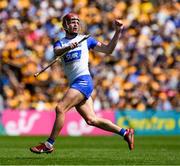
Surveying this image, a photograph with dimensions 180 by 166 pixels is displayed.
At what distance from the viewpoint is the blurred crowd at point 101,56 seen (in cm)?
2338

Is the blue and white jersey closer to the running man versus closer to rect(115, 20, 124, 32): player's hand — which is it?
the running man

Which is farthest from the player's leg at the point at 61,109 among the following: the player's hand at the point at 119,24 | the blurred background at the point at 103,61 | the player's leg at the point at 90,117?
the blurred background at the point at 103,61

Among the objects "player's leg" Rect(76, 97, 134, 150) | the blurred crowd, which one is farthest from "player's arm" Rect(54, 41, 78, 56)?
the blurred crowd

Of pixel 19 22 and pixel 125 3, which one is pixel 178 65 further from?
pixel 19 22

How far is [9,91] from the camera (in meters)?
23.1

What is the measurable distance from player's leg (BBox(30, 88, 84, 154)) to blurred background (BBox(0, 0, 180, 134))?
443 inches

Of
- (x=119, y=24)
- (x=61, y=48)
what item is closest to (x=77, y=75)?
(x=61, y=48)

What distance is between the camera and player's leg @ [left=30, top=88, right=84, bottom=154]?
36.7 ft

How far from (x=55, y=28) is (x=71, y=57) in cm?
1328

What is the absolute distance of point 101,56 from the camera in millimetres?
24391

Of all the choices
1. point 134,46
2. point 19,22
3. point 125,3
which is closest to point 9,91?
point 19,22

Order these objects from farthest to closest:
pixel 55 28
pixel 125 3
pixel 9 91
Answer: pixel 125 3 < pixel 55 28 < pixel 9 91

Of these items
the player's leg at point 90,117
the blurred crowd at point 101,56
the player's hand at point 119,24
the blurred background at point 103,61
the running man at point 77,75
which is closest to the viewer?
the player's hand at point 119,24

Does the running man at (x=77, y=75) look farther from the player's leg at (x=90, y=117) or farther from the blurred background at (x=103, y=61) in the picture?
the blurred background at (x=103, y=61)
